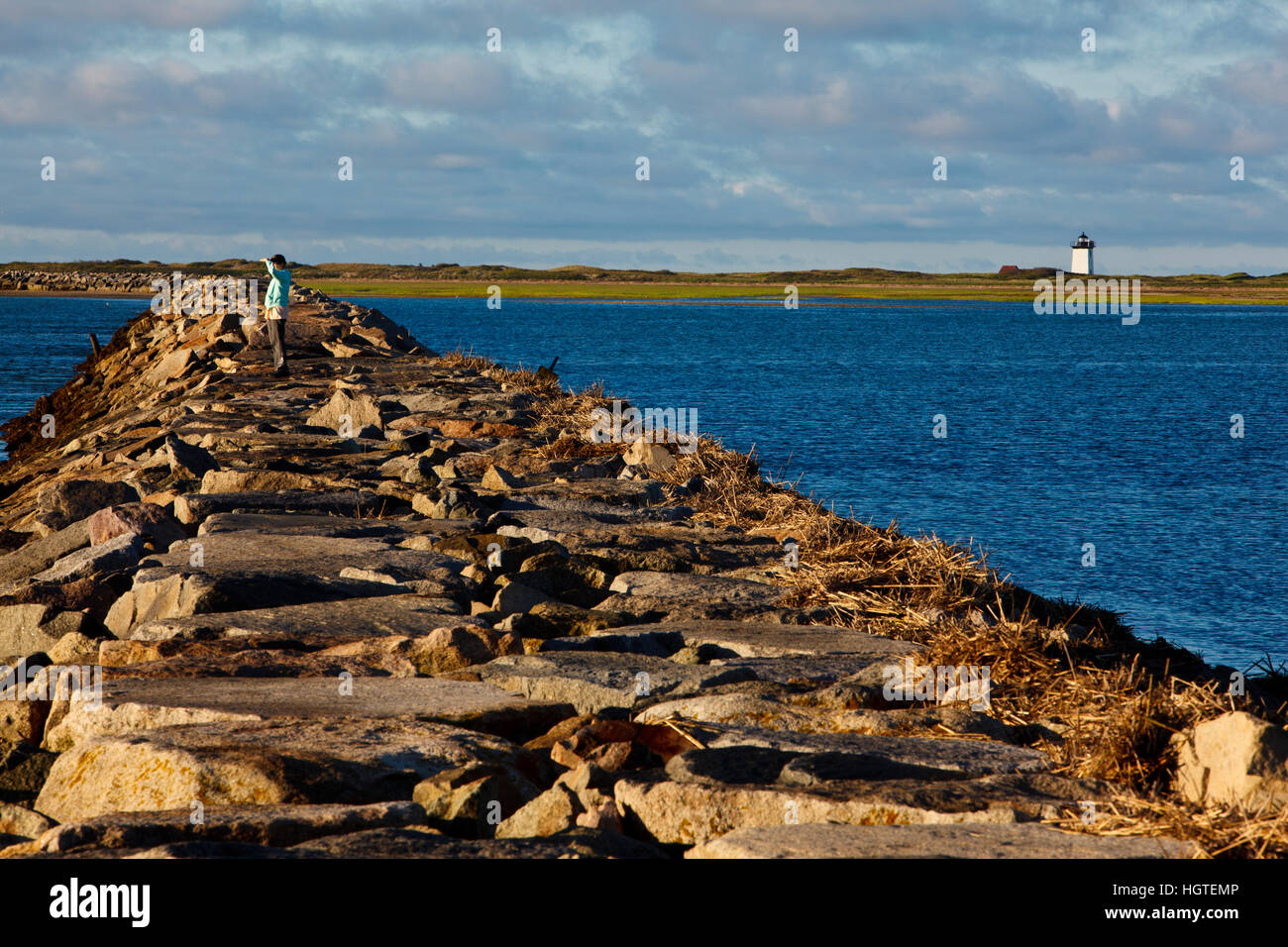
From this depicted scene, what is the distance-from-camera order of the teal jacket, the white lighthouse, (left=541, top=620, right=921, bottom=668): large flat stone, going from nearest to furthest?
(left=541, top=620, right=921, bottom=668): large flat stone < the teal jacket < the white lighthouse

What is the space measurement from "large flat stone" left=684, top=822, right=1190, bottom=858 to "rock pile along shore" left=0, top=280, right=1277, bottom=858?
0.4 inches

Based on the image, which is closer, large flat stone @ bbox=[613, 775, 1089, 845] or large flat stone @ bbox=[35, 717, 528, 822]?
large flat stone @ bbox=[613, 775, 1089, 845]

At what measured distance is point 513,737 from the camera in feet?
16.0

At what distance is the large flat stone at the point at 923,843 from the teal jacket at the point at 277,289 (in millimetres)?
17369

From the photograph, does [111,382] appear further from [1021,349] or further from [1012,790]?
[1021,349]

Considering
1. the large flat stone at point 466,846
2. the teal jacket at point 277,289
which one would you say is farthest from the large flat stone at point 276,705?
the teal jacket at point 277,289

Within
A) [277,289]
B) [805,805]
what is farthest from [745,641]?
[277,289]

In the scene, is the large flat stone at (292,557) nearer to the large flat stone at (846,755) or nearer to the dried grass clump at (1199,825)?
the large flat stone at (846,755)

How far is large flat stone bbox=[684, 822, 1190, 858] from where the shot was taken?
345cm

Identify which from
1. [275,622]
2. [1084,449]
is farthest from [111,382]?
[275,622]

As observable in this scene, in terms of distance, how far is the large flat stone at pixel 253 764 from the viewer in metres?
3.98

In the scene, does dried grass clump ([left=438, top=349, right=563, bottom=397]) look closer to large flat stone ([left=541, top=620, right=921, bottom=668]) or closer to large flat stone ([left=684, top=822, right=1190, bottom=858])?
large flat stone ([left=541, top=620, right=921, bottom=668])

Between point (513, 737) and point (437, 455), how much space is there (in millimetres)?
6804

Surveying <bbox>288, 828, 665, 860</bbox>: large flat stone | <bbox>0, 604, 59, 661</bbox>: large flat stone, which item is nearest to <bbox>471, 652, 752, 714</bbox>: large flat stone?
<bbox>288, 828, 665, 860</bbox>: large flat stone
